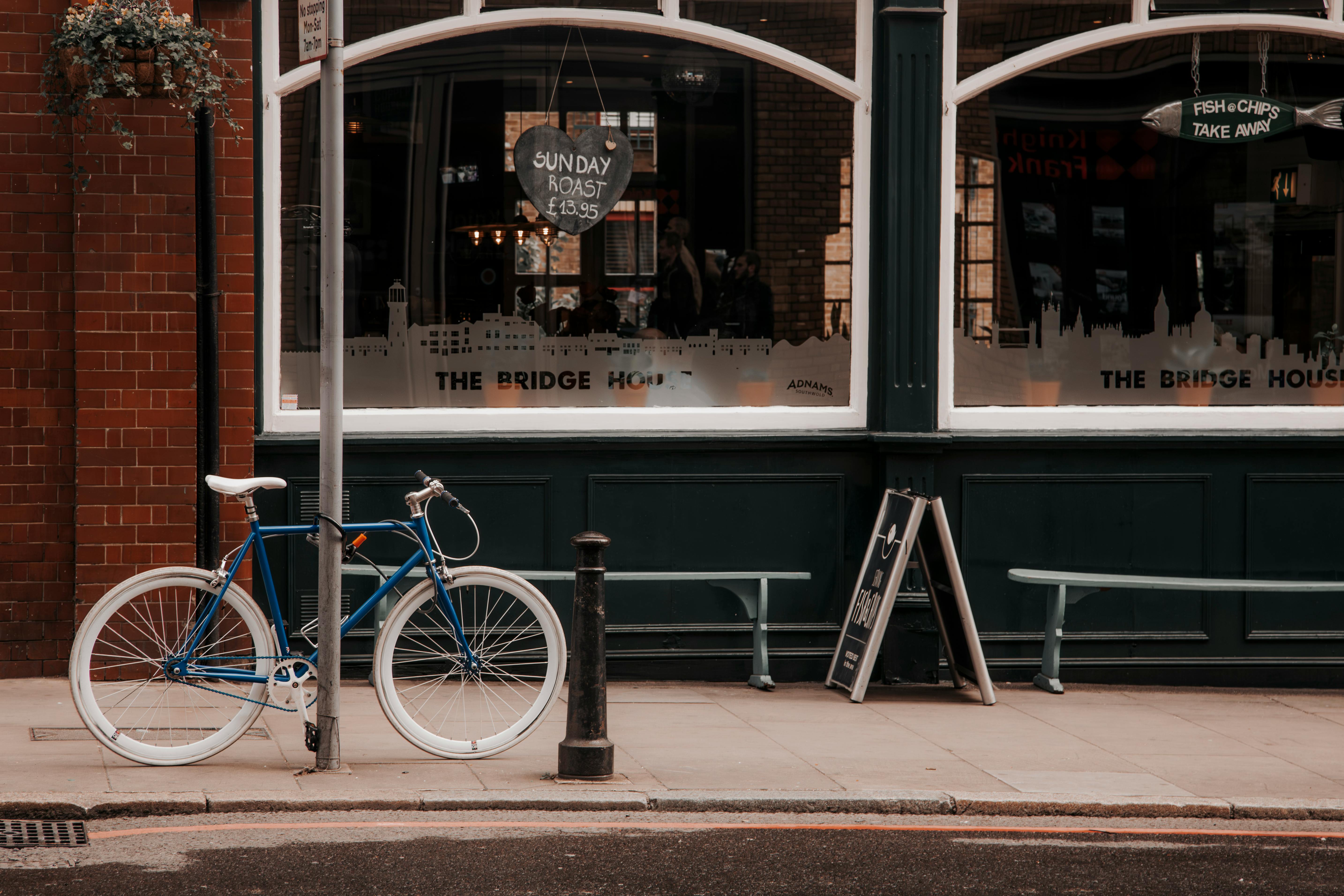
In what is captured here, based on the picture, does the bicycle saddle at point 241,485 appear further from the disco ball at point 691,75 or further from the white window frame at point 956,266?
the white window frame at point 956,266

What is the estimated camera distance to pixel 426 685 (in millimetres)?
6652

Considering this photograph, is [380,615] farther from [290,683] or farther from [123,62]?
[123,62]

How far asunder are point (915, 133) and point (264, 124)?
3.54 m

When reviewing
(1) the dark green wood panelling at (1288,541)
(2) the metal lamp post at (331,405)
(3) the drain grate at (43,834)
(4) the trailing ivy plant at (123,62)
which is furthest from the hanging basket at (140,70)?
(1) the dark green wood panelling at (1288,541)

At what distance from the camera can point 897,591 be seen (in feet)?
25.8

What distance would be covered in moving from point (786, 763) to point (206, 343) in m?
3.68

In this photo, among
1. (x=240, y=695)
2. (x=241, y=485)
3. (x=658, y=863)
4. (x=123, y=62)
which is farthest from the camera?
(x=123, y=62)

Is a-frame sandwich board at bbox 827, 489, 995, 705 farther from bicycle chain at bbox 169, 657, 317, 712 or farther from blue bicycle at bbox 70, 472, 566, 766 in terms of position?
bicycle chain at bbox 169, 657, 317, 712

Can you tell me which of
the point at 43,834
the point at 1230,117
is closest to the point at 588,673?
the point at 43,834

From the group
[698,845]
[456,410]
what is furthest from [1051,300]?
[698,845]

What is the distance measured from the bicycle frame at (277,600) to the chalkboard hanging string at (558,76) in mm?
2944

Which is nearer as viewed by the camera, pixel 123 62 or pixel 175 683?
pixel 175 683

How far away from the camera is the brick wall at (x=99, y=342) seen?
25.0ft

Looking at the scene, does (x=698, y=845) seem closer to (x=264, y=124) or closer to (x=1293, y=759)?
(x=1293, y=759)
